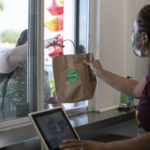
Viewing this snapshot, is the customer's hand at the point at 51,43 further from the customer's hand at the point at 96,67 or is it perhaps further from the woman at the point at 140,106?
the woman at the point at 140,106

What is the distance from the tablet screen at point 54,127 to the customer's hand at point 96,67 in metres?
0.56

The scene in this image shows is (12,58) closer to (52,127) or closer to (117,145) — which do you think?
(52,127)

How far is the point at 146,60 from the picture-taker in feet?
9.51

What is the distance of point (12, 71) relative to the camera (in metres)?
1.89

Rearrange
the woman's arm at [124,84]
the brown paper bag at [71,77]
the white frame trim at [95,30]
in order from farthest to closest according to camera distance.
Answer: the white frame trim at [95,30]
the brown paper bag at [71,77]
the woman's arm at [124,84]

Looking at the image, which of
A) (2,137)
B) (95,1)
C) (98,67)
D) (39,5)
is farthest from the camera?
(95,1)

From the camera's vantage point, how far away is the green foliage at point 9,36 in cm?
180

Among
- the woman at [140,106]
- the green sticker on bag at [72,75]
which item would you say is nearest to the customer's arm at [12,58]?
the green sticker on bag at [72,75]

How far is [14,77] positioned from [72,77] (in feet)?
1.17

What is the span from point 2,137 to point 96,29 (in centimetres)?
110

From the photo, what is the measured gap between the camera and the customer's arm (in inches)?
71.7

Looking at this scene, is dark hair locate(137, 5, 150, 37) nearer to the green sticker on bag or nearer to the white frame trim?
the green sticker on bag

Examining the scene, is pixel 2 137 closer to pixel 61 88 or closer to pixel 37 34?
pixel 61 88

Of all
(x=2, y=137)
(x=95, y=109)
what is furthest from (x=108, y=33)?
(x=2, y=137)
